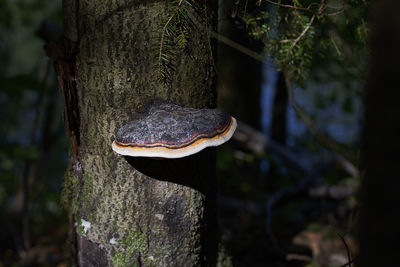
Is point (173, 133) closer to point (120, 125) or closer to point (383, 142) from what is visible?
point (120, 125)

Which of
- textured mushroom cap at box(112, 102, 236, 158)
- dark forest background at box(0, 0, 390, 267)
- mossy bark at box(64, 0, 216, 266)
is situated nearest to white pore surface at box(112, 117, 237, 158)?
textured mushroom cap at box(112, 102, 236, 158)

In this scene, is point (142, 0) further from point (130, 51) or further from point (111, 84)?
point (111, 84)

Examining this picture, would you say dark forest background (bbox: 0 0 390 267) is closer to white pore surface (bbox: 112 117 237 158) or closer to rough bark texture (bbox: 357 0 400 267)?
rough bark texture (bbox: 357 0 400 267)

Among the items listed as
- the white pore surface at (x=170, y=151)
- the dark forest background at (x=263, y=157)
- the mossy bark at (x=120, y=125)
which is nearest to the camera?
the white pore surface at (x=170, y=151)

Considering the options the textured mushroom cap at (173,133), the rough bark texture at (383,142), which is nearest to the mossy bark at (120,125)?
the textured mushroom cap at (173,133)

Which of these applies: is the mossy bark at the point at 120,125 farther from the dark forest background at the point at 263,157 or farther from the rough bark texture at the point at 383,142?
the rough bark texture at the point at 383,142

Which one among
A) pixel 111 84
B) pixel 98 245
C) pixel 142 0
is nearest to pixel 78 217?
pixel 98 245

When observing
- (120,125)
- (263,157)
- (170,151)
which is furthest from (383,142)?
(263,157)
